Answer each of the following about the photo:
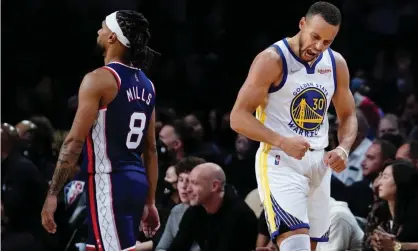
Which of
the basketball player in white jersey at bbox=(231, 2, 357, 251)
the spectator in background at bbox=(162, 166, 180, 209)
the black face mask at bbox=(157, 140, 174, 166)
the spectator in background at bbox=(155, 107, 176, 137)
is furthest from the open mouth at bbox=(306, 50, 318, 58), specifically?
the spectator in background at bbox=(155, 107, 176, 137)

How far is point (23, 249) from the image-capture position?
7.66 m

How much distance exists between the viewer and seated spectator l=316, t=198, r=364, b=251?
6.86 meters

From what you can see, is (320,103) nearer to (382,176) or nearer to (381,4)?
(382,176)

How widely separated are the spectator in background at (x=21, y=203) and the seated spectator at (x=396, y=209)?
2.68 m

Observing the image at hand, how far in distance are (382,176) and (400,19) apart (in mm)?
6020

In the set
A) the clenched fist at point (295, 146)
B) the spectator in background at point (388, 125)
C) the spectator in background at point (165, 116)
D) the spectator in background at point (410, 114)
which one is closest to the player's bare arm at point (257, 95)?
the clenched fist at point (295, 146)

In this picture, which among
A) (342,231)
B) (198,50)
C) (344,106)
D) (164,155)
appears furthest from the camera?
(198,50)

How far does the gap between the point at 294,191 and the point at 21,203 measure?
3.31 metres

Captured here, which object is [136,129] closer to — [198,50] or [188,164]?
[188,164]

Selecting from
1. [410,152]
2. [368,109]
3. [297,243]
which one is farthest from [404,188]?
[368,109]

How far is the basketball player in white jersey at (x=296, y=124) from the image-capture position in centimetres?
531

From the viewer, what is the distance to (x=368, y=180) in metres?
8.14

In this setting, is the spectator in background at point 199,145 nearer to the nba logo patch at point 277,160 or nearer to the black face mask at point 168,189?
the black face mask at point 168,189

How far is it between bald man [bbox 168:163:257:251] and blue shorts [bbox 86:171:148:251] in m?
1.76
